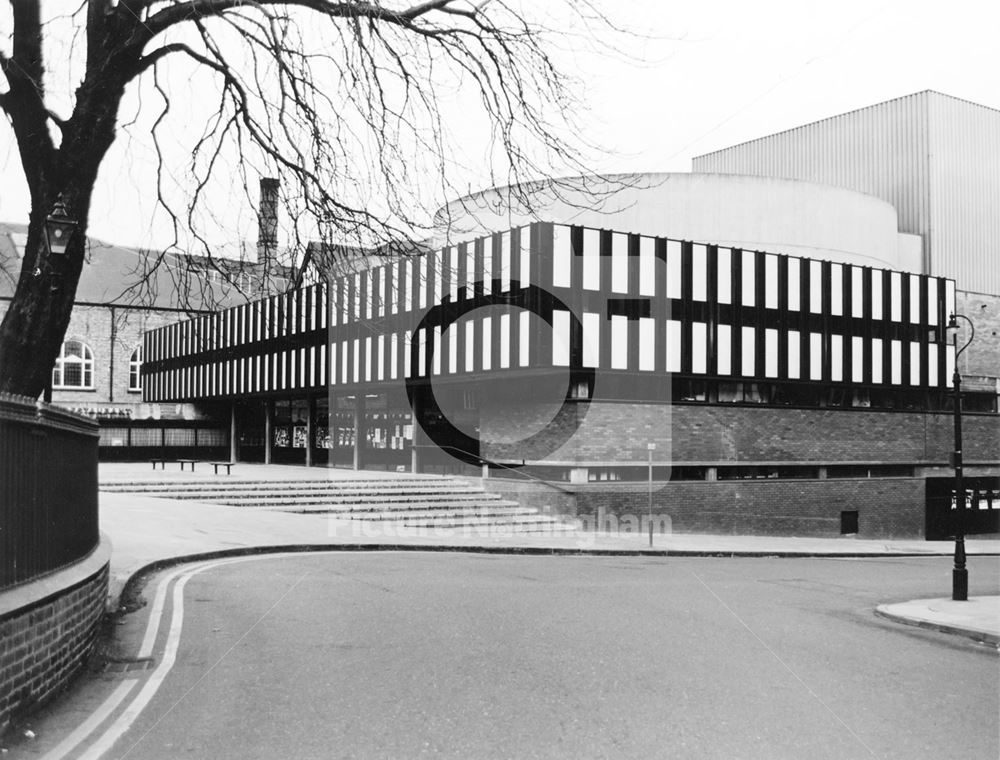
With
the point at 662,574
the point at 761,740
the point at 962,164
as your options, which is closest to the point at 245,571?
the point at 662,574

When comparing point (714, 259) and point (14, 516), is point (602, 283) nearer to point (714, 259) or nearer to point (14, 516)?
point (714, 259)

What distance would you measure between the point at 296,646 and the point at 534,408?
2323cm

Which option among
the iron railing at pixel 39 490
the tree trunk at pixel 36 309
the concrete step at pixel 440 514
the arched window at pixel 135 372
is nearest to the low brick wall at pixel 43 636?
the iron railing at pixel 39 490

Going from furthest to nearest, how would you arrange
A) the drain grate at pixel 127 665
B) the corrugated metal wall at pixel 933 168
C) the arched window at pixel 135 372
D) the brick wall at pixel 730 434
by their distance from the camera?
the arched window at pixel 135 372 → the corrugated metal wall at pixel 933 168 → the brick wall at pixel 730 434 → the drain grate at pixel 127 665

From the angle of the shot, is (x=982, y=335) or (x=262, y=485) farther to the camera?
(x=982, y=335)

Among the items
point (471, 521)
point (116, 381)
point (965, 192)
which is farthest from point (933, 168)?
point (116, 381)

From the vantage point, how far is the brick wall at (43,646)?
19.5ft

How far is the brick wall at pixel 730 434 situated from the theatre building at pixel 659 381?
2.9 inches

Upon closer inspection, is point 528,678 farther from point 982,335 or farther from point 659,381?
point 982,335

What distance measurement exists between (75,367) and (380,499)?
37.7 meters

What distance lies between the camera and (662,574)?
17.0 meters

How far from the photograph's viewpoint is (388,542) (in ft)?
67.8

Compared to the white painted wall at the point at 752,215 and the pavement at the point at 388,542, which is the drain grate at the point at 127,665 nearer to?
the pavement at the point at 388,542

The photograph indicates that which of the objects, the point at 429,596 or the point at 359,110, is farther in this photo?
the point at 429,596
